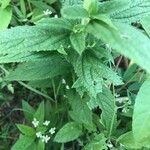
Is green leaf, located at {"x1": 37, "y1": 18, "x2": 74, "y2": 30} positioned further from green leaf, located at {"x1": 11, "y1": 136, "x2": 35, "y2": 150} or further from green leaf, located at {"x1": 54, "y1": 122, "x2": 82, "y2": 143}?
green leaf, located at {"x1": 11, "y1": 136, "x2": 35, "y2": 150}

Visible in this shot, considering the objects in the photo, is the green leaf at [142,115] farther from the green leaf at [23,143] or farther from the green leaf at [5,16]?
the green leaf at [5,16]

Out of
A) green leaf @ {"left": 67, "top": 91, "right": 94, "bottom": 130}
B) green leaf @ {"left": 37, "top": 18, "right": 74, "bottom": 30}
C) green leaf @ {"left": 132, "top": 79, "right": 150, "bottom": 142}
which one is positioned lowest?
green leaf @ {"left": 67, "top": 91, "right": 94, "bottom": 130}

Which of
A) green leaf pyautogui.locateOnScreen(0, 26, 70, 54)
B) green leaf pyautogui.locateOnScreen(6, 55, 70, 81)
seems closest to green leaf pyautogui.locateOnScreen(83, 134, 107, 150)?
green leaf pyautogui.locateOnScreen(6, 55, 70, 81)

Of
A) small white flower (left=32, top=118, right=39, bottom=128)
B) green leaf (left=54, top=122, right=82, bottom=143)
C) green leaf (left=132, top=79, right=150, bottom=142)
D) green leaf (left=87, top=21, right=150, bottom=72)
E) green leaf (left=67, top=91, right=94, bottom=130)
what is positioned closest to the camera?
green leaf (left=87, top=21, right=150, bottom=72)

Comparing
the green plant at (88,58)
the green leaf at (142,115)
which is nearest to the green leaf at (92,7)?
the green plant at (88,58)

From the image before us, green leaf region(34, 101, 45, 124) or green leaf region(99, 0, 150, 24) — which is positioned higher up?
green leaf region(99, 0, 150, 24)

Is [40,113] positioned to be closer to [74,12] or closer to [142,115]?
[142,115]

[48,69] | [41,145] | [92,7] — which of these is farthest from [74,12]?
[41,145]
